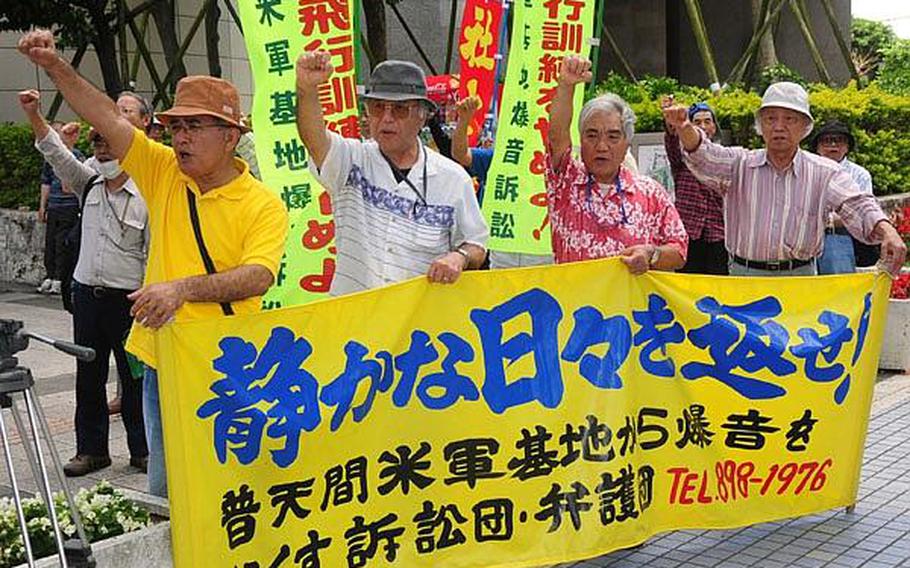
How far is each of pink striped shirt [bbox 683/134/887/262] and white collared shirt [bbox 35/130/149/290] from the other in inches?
105

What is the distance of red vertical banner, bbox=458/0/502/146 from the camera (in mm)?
8484

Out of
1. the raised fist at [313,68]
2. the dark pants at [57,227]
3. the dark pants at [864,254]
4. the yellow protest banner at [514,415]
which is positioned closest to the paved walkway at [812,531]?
the yellow protest banner at [514,415]

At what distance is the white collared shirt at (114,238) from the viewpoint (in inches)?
235

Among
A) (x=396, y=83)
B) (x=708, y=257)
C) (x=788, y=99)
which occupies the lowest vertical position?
(x=708, y=257)

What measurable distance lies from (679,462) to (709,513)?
0.27m

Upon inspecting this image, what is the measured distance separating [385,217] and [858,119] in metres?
9.51

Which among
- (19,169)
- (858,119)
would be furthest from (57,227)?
(858,119)

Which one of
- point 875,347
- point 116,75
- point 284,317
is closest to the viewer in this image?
point 284,317

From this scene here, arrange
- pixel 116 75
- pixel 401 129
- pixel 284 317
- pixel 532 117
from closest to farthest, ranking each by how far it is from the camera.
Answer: pixel 284 317 < pixel 401 129 < pixel 532 117 < pixel 116 75

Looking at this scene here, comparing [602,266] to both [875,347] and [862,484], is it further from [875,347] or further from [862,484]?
[862,484]

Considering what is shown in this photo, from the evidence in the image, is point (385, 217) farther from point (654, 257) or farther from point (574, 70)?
point (654, 257)

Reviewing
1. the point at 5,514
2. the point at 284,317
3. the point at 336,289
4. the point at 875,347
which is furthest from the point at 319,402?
the point at 875,347

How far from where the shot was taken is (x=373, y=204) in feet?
14.9

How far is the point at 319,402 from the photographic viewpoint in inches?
157
